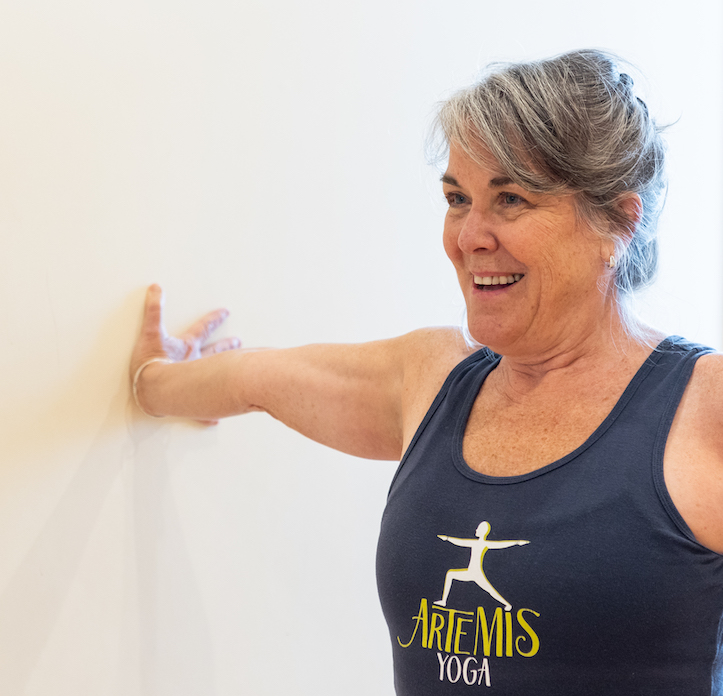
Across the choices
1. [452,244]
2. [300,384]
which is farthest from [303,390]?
[452,244]

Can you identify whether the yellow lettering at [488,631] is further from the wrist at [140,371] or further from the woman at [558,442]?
the wrist at [140,371]

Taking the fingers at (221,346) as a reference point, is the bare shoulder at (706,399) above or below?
below

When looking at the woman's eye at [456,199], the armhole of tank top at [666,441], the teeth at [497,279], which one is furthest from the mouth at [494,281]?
the armhole of tank top at [666,441]

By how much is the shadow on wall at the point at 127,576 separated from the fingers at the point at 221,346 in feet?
0.46

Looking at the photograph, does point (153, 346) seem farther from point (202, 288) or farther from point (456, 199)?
point (456, 199)

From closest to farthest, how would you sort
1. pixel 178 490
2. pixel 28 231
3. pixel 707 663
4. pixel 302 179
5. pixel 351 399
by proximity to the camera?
pixel 707 663 < pixel 28 231 < pixel 351 399 < pixel 178 490 < pixel 302 179

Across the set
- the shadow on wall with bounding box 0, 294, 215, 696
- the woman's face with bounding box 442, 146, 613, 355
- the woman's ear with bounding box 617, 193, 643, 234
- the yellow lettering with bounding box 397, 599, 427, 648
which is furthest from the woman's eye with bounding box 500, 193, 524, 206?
the shadow on wall with bounding box 0, 294, 215, 696

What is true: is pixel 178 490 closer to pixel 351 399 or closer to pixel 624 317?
pixel 351 399

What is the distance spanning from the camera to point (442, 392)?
1.19 meters

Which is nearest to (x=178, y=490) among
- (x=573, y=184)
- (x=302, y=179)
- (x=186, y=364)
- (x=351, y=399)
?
(x=186, y=364)

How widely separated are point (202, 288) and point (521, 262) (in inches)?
23.0

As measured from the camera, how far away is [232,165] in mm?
1432

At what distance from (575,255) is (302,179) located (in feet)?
2.16

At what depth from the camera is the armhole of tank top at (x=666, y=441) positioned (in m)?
0.91
